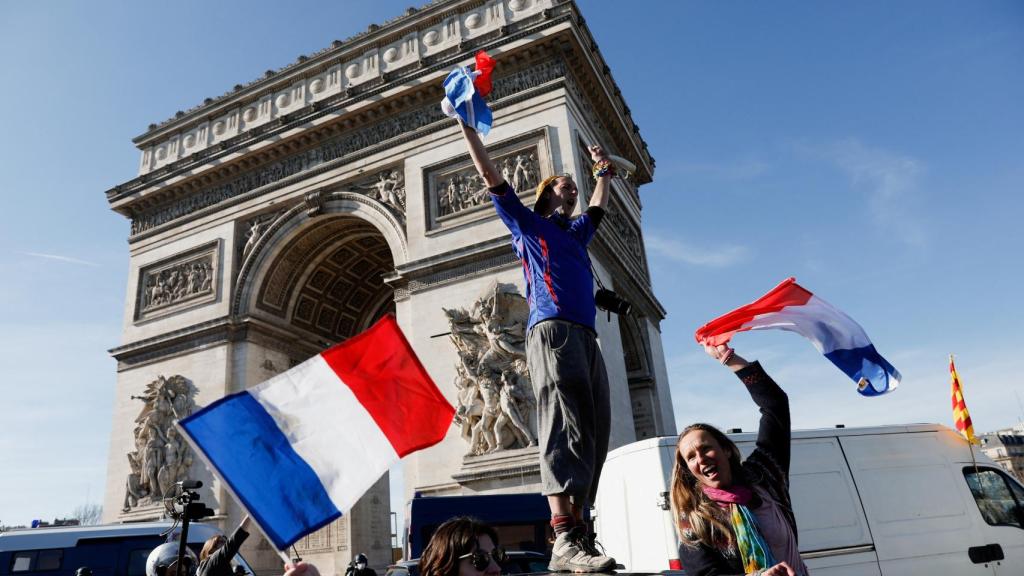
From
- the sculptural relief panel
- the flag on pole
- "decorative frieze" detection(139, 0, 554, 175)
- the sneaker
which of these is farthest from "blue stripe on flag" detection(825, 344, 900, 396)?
"decorative frieze" detection(139, 0, 554, 175)

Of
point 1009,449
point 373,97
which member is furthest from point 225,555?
point 1009,449

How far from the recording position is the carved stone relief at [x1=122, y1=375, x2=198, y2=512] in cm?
1538

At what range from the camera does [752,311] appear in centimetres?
317

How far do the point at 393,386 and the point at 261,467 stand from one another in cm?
70

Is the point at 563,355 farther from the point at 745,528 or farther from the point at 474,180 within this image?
the point at 474,180

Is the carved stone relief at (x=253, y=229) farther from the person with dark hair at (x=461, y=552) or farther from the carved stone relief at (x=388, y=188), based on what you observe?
the person with dark hair at (x=461, y=552)

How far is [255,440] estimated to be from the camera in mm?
2768

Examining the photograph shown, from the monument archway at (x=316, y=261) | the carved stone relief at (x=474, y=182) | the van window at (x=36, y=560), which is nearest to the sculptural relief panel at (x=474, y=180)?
the carved stone relief at (x=474, y=182)

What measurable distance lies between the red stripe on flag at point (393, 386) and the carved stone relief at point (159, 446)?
562 inches

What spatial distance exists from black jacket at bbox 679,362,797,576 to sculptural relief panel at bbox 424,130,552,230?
37.4 ft

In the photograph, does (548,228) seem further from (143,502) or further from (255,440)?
(143,502)

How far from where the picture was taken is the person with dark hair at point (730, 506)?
1967mm

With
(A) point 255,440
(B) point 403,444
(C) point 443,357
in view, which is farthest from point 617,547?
(C) point 443,357

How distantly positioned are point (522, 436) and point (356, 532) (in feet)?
25.4
